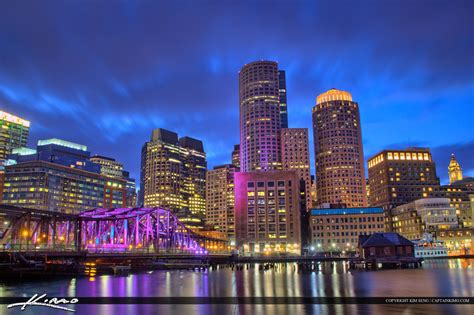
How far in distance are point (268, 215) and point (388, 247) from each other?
287ft

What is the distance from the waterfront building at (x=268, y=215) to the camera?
191 meters

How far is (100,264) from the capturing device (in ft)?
351

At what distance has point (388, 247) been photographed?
11200 centimetres

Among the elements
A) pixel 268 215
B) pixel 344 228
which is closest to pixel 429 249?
pixel 344 228

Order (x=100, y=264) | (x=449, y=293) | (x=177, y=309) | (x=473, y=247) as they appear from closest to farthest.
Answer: (x=177, y=309) → (x=449, y=293) → (x=100, y=264) → (x=473, y=247)

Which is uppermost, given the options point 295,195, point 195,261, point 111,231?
point 295,195

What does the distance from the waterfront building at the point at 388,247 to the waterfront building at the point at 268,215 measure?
251 ft

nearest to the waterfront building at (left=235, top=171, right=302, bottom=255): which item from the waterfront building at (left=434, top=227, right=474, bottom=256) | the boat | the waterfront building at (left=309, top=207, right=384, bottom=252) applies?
the waterfront building at (left=309, top=207, right=384, bottom=252)

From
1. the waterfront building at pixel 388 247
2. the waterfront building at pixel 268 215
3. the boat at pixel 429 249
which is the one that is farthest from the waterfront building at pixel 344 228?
the waterfront building at pixel 388 247

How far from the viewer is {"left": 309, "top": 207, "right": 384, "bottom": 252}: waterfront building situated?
194125 millimetres

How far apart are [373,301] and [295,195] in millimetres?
162141

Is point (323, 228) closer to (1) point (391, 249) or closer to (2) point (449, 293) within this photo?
(1) point (391, 249)

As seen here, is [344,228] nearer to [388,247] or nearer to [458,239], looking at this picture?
[458,239]

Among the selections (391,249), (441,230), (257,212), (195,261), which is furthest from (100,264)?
(441,230)
